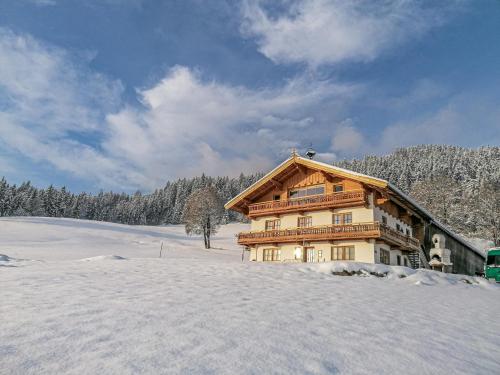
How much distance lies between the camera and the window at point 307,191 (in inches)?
1245

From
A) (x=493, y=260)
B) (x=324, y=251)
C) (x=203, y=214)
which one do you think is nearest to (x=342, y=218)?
(x=324, y=251)

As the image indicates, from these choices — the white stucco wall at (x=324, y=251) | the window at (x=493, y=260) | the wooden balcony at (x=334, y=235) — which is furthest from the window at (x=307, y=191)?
the window at (x=493, y=260)

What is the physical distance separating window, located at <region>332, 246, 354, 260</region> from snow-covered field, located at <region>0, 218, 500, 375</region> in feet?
45.0

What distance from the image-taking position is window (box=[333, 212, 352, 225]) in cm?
2932

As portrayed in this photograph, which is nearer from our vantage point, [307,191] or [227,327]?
[227,327]

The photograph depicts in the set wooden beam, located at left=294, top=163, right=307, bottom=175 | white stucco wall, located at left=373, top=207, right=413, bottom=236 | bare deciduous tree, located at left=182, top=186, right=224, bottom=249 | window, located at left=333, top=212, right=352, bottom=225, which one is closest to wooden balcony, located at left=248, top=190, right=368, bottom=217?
window, located at left=333, top=212, right=352, bottom=225

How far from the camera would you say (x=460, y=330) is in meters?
8.78

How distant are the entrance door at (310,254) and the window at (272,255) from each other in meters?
3.23

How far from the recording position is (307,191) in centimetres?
3241

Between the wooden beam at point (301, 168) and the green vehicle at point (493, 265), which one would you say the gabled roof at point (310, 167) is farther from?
the green vehicle at point (493, 265)

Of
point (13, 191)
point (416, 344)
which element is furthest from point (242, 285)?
point (13, 191)

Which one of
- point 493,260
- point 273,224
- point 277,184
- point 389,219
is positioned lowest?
point 493,260

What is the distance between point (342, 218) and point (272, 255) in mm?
8082

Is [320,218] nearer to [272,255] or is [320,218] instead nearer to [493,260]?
[272,255]
